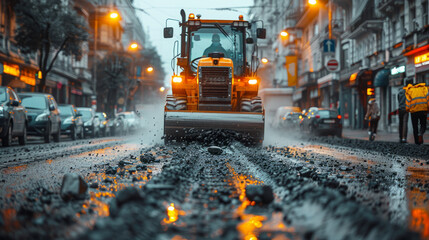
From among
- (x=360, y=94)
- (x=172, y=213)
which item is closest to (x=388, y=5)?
(x=360, y=94)

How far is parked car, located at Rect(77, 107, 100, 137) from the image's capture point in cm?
2736

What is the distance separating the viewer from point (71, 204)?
4305 mm

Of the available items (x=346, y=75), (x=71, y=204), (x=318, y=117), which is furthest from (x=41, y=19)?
(x=71, y=204)

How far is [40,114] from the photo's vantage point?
18266 millimetres

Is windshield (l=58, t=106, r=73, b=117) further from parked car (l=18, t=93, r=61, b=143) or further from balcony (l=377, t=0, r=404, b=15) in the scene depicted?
balcony (l=377, t=0, r=404, b=15)

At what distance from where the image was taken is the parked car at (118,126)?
3391cm

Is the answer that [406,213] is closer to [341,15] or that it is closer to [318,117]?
[318,117]

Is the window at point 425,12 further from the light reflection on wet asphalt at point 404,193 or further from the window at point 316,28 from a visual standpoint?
the window at point 316,28

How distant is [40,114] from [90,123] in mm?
9363

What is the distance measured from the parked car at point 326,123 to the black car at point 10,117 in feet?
50.8

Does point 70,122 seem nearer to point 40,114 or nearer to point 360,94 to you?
point 40,114

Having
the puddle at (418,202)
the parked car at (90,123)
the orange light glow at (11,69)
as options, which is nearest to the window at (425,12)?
the parked car at (90,123)

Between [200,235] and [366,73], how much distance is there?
33.0 metres

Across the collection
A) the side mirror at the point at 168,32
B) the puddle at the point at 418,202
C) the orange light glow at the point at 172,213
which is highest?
the side mirror at the point at 168,32
